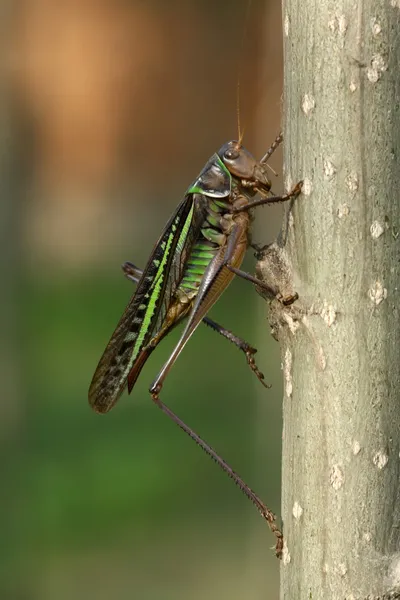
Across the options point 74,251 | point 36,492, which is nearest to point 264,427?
point 36,492

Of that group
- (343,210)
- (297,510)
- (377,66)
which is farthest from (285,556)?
(377,66)

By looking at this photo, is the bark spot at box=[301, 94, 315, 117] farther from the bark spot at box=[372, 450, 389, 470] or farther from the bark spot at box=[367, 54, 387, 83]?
the bark spot at box=[372, 450, 389, 470]

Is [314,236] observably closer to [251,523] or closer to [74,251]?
[251,523]

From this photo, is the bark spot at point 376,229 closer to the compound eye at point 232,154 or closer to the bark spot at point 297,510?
the bark spot at point 297,510

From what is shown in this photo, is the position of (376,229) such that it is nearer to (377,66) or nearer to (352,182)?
(352,182)

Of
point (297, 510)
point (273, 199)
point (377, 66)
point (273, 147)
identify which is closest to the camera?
point (377, 66)

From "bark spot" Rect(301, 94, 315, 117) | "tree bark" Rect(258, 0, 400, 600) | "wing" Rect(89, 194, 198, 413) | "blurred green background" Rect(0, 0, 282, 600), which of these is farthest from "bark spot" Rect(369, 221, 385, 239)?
"blurred green background" Rect(0, 0, 282, 600)

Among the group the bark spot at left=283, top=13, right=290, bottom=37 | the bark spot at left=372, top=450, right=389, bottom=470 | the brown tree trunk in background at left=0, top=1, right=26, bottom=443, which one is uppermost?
the brown tree trunk in background at left=0, top=1, right=26, bottom=443
